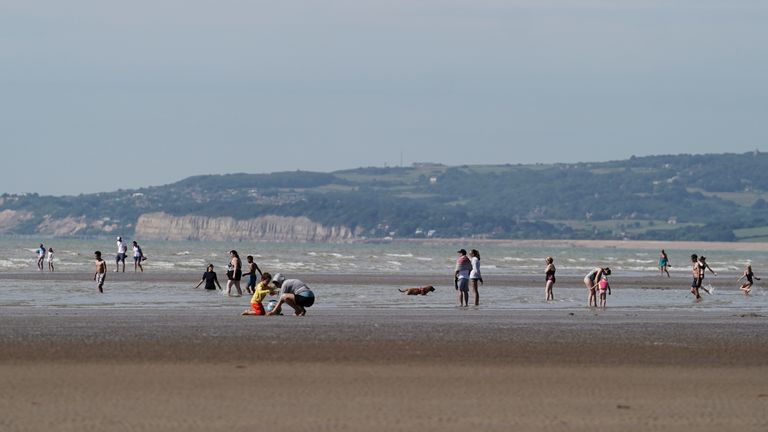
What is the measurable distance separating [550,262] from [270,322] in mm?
13183

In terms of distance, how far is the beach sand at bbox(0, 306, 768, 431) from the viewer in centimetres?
1186

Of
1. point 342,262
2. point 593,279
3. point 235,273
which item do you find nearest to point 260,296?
point 593,279

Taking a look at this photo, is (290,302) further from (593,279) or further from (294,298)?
(593,279)

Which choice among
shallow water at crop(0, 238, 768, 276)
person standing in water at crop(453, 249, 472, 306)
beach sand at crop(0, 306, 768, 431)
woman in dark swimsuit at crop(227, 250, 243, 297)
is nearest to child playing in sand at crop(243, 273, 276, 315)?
beach sand at crop(0, 306, 768, 431)

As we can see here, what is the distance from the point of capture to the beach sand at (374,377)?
11859 millimetres

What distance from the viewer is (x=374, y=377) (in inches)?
558

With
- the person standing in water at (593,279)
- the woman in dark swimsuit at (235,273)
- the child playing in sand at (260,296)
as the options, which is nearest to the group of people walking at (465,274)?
the person standing in water at (593,279)

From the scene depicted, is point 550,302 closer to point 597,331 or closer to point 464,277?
point 464,277

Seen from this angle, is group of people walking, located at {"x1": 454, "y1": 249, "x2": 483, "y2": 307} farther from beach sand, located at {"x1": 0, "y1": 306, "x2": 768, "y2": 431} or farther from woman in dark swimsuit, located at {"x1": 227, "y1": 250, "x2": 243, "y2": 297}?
beach sand, located at {"x1": 0, "y1": 306, "x2": 768, "y2": 431}

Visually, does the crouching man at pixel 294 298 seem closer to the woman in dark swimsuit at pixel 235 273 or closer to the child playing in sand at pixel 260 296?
the child playing in sand at pixel 260 296

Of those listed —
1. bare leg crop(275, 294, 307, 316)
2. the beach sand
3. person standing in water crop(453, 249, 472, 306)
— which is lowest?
the beach sand

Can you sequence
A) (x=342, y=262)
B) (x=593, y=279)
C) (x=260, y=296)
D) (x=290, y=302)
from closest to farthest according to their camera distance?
(x=290, y=302)
(x=260, y=296)
(x=593, y=279)
(x=342, y=262)

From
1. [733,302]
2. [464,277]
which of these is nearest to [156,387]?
[464,277]

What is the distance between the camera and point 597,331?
20219mm
